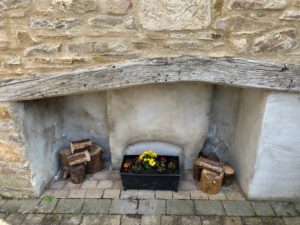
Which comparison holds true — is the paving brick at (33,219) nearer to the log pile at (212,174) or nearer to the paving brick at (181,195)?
the paving brick at (181,195)

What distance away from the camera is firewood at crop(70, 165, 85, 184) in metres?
2.80

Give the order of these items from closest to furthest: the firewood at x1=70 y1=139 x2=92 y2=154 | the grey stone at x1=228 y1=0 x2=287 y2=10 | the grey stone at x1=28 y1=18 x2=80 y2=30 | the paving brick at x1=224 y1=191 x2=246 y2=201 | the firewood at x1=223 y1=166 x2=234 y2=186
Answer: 1. the grey stone at x1=228 y1=0 x2=287 y2=10
2. the grey stone at x1=28 y1=18 x2=80 y2=30
3. the paving brick at x1=224 y1=191 x2=246 y2=201
4. the firewood at x1=223 y1=166 x2=234 y2=186
5. the firewood at x1=70 y1=139 x2=92 y2=154

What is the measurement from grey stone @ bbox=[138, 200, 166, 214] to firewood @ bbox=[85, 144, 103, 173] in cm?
69

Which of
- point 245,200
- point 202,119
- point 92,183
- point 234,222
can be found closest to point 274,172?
point 245,200

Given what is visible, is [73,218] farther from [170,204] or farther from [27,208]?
[170,204]

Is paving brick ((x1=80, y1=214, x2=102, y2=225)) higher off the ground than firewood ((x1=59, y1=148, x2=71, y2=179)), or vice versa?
firewood ((x1=59, y1=148, x2=71, y2=179))

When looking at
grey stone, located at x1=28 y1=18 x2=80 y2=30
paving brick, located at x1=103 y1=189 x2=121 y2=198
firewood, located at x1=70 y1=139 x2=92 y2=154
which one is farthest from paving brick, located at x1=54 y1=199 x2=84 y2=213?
grey stone, located at x1=28 y1=18 x2=80 y2=30

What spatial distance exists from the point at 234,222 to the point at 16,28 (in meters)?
2.38

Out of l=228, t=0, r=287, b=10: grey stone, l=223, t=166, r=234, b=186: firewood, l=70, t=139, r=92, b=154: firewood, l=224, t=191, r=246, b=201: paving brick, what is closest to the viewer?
l=228, t=0, r=287, b=10: grey stone

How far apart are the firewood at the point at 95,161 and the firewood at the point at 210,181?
1.13 metres

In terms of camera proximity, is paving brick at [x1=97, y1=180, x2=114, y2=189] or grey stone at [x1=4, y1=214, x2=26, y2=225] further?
paving brick at [x1=97, y1=180, x2=114, y2=189]

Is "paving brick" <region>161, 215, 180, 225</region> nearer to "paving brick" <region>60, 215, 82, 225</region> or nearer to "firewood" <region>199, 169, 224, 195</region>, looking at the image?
"firewood" <region>199, 169, 224, 195</region>

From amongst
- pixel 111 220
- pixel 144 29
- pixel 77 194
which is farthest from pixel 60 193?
pixel 144 29

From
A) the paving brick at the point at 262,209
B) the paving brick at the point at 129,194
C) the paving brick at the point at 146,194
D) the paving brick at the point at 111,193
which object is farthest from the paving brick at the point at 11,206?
the paving brick at the point at 262,209
